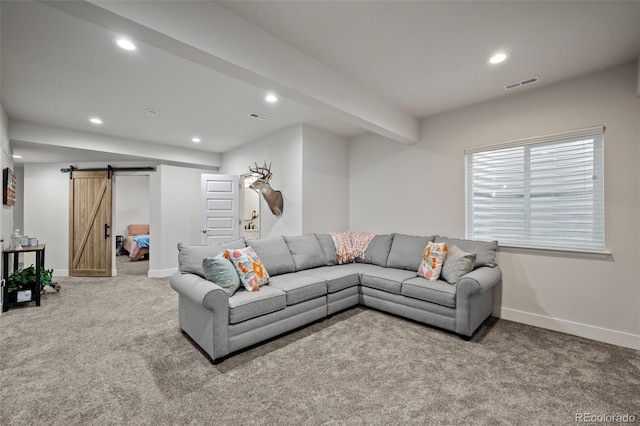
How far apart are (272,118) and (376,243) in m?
2.43

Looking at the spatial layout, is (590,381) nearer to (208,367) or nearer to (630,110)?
(630,110)

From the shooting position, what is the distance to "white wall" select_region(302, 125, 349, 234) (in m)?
4.44

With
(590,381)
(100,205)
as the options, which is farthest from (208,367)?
(100,205)

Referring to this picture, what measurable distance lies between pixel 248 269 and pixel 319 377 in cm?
119

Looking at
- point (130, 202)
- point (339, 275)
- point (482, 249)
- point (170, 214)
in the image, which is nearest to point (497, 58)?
point (482, 249)

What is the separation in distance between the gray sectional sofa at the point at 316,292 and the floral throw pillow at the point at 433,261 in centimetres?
9

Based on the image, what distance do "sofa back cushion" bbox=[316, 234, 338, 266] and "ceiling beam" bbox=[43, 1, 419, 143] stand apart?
1.82m

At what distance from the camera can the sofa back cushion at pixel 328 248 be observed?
4.07 meters

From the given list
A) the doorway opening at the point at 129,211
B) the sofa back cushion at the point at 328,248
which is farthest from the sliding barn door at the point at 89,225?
the sofa back cushion at the point at 328,248

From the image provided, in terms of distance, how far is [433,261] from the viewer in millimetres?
3221

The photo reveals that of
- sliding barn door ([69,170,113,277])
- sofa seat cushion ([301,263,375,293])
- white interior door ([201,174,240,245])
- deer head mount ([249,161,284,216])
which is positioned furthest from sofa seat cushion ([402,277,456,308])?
sliding barn door ([69,170,113,277])

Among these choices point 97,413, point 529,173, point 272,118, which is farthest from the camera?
point 272,118

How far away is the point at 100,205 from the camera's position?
573 cm

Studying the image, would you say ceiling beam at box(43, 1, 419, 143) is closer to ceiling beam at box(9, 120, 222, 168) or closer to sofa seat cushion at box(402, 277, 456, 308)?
sofa seat cushion at box(402, 277, 456, 308)
